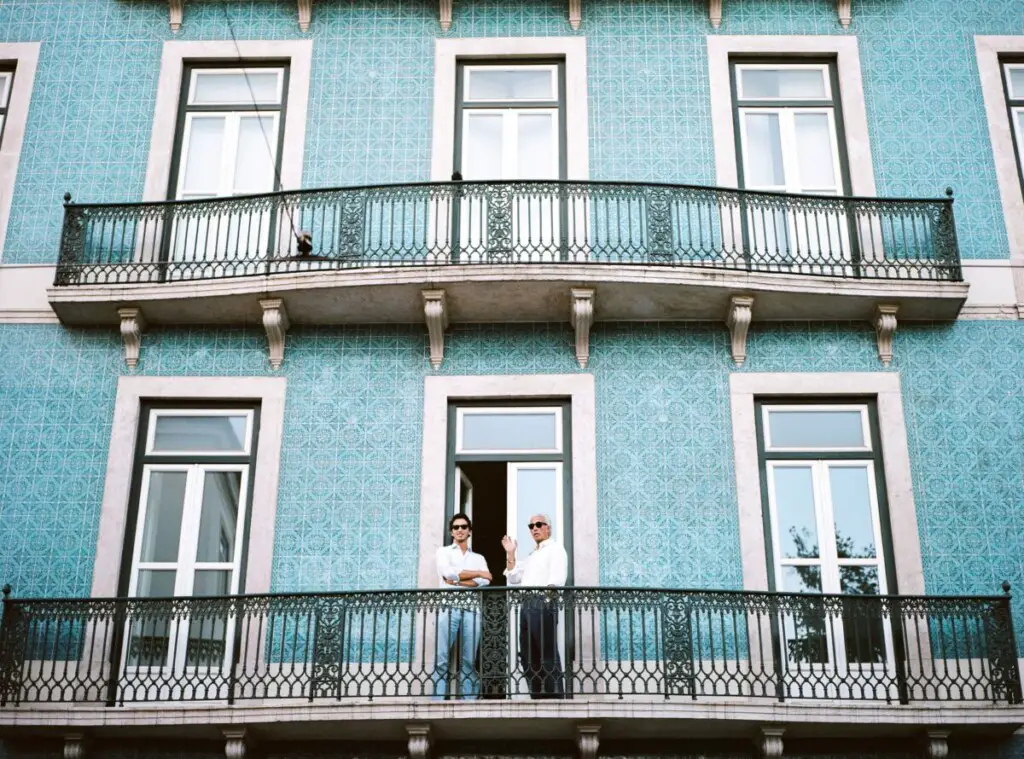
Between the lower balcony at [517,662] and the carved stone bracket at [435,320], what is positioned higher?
the carved stone bracket at [435,320]

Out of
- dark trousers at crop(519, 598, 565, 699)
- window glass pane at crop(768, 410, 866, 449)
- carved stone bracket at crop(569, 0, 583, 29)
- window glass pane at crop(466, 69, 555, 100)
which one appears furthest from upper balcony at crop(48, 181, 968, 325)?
dark trousers at crop(519, 598, 565, 699)

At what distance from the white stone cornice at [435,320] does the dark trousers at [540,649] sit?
2632 millimetres

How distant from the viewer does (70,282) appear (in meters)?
13.1

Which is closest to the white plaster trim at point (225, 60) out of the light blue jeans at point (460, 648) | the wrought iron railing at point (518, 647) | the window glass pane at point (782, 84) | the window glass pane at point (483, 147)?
the window glass pane at point (483, 147)

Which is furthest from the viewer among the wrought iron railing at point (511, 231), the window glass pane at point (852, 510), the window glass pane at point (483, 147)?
the window glass pane at point (483, 147)

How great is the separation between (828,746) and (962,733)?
108 centimetres

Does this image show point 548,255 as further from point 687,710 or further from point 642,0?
point 687,710

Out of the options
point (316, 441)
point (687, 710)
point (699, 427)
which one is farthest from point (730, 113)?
point (687, 710)

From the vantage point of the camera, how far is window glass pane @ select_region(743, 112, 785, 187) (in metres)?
13.9

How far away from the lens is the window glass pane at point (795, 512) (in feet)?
40.6

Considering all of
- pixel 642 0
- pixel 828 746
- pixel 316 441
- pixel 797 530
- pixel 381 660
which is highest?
pixel 642 0

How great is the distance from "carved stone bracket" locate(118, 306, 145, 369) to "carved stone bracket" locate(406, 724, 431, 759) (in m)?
4.47

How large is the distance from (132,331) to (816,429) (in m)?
6.40

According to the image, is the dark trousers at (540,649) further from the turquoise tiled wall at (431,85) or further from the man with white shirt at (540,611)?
the turquoise tiled wall at (431,85)
